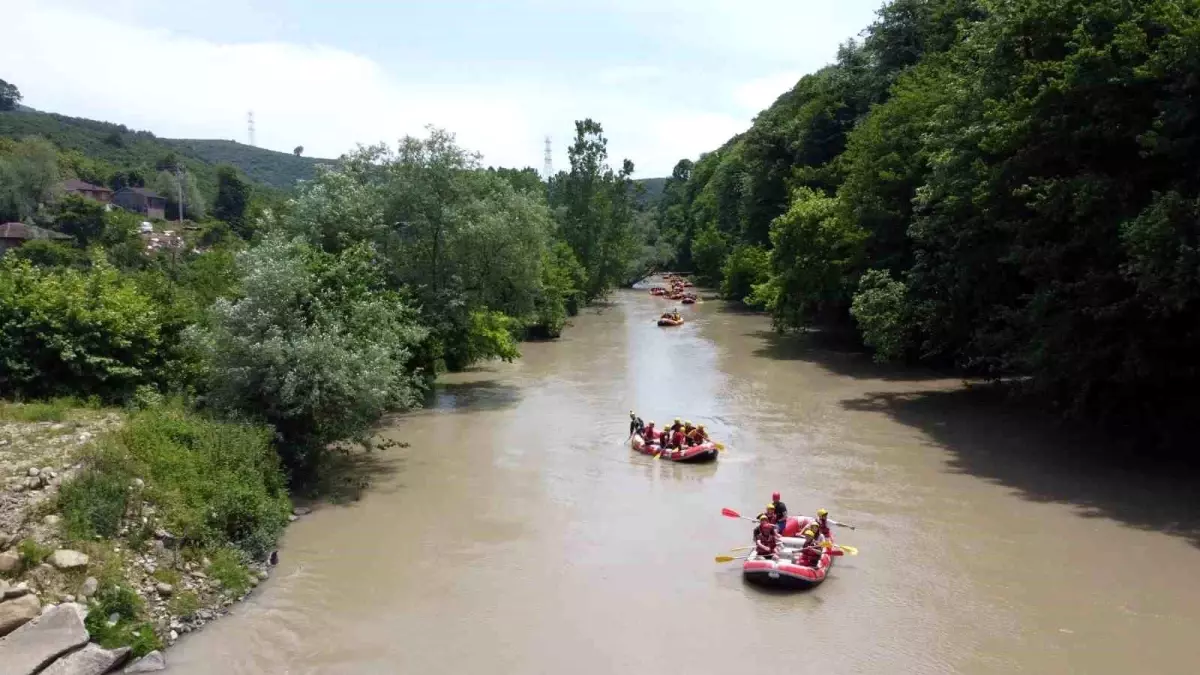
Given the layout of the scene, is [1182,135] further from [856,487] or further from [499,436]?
[499,436]

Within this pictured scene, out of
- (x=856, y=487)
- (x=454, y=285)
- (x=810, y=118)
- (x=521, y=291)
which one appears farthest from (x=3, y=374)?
(x=810, y=118)

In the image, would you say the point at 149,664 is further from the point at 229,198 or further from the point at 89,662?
the point at 229,198

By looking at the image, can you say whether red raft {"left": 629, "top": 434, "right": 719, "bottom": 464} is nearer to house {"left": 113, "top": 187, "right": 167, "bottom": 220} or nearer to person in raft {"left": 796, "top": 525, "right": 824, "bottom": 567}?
person in raft {"left": 796, "top": 525, "right": 824, "bottom": 567}

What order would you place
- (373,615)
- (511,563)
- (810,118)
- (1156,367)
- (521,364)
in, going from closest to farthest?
1. (373,615)
2. (511,563)
3. (1156,367)
4. (521,364)
5. (810,118)

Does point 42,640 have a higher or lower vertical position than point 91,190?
lower

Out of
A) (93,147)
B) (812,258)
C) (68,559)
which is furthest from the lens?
(93,147)

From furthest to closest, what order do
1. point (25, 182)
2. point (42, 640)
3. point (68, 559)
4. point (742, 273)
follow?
→ point (25, 182), point (742, 273), point (68, 559), point (42, 640)

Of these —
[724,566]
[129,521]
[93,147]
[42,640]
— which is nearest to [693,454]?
[724,566]

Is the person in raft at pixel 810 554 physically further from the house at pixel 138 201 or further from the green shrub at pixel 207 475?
the house at pixel 138 201
